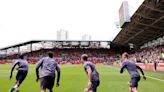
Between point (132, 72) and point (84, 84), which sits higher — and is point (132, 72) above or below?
above

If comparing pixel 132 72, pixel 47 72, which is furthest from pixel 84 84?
pixel 47 72

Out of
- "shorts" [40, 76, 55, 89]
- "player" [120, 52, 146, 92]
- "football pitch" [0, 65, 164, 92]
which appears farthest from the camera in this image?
"football pitch" [0, 65, 164, 92]

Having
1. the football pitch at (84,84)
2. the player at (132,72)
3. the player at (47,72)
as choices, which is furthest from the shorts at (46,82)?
the football pitch at (84,84)

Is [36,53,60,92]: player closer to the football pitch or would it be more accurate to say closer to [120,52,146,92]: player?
[120,52,146,92]: player

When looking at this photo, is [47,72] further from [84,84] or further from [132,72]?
[84,84]

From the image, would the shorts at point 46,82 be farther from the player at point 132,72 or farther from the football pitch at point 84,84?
the football pitch at point 84,84

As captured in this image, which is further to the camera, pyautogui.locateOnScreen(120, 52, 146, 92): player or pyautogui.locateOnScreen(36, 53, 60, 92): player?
pyautogui.locateOnScreen(120, 52, 146, 92): player

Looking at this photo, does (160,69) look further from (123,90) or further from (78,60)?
(78,60)

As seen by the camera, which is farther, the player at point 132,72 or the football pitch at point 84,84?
the football pitch at point 84,84

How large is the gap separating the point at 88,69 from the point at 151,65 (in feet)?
118

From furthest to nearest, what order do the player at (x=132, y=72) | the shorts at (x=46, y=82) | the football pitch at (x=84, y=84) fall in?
the football pitch at (x=84, y=84) → the player at (x=132, y=72) → the shorts at (x=46, y=82)

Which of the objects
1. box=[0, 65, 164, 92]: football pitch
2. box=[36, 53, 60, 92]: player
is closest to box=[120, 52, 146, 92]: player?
box=[36, 53, 60, 92]: player

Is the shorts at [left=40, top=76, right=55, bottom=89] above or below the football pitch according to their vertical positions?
above

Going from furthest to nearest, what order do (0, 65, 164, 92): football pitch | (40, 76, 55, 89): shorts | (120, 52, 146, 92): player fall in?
(0, 65, 164, 92): football pitch → (120, 52, 146, 92): player → (40, 76, 55, 89): shorts
